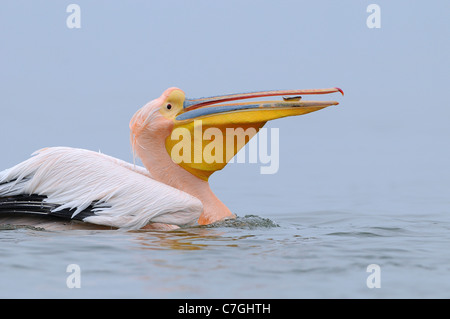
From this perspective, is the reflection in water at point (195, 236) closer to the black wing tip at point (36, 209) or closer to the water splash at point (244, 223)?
the water splash at point (244, 223)

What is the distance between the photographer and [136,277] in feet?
16.4

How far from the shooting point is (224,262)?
5.45 meters

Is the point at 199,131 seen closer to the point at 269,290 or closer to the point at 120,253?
the point at 120,253

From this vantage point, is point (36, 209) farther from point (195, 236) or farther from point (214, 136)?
point (214, 136)

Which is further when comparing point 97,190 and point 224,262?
point 97,190

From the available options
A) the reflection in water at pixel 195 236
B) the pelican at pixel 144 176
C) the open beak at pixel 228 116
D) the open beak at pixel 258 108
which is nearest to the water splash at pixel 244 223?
the reflection in water at pixel 195 236

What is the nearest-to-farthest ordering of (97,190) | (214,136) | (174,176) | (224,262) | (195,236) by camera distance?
(224,262), (195,236), (97,190), (214,136), (174,176)

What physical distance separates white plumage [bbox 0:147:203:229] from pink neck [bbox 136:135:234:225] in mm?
538

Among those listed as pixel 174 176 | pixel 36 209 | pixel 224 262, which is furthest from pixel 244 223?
pixel 224 262

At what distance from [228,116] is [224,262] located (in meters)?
1.99

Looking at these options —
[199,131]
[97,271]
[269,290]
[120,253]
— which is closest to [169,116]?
[199,131]

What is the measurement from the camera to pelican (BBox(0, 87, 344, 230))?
663 cm

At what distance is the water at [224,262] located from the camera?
15.6ft
